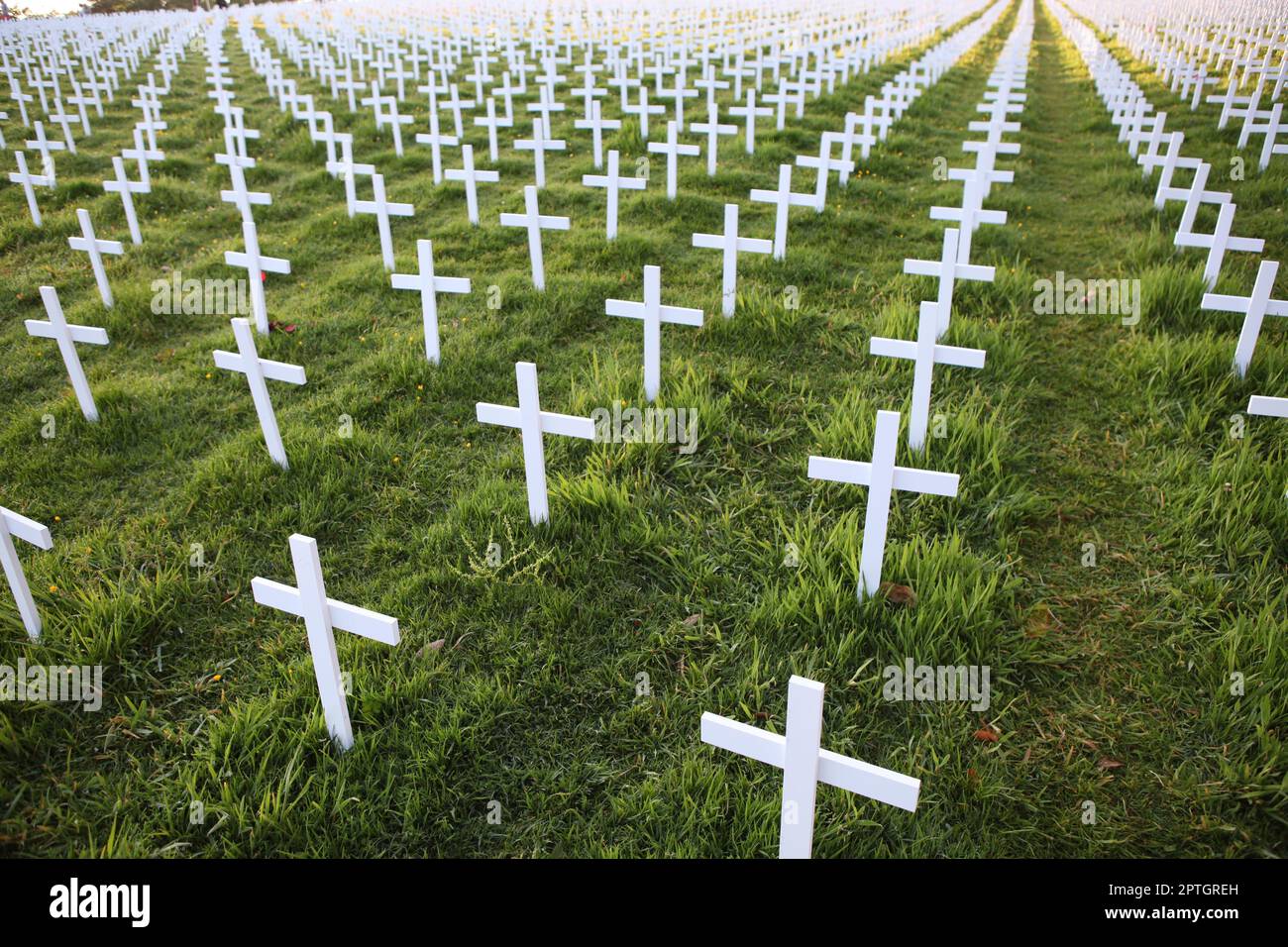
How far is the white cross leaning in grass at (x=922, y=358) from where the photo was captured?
3.66 metres

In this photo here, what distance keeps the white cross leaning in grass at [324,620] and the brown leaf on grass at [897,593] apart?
5.97 ft

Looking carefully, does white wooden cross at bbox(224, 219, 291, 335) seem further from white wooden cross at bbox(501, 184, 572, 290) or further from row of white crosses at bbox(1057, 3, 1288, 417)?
row of white crosses at bbox(1057, 3, 1288, 417)

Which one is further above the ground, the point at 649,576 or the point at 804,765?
the point at 804,765

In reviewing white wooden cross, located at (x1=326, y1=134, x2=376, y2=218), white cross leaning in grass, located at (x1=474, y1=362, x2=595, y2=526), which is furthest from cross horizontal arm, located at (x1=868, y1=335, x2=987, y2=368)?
white wooden cross, located at (x1=326, y1=134, x2=376, y2=218)

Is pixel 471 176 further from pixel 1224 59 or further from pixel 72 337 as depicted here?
pixel 1224 59

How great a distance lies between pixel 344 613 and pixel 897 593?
2028 mm

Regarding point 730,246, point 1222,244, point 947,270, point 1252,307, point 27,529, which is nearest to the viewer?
point 27,529

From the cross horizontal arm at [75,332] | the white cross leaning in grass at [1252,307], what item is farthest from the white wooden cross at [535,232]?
the white cross leaning in grass at [1252,307]

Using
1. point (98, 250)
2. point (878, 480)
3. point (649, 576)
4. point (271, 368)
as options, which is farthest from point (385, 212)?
point (878, 480)

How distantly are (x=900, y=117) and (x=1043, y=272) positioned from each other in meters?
5.76

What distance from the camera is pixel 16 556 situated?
2.83 meters

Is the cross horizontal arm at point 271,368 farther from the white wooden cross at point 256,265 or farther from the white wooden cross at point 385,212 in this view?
the white wooden cross at point 385,212

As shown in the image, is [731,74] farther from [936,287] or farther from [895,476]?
[895,476]

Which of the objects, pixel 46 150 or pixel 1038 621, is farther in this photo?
pixel 46 150
